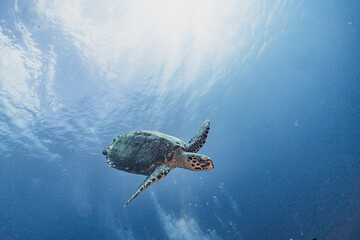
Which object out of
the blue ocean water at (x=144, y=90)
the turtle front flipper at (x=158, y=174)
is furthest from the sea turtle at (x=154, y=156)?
the blue ocean water at (x=144, y=90)

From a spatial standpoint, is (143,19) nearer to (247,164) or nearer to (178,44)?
(178,44)

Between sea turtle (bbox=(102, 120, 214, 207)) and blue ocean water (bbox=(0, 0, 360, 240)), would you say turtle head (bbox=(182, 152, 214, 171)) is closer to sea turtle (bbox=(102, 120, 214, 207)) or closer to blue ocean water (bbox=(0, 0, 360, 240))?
sea turtle (bbox=(102, 120, 214, 207))

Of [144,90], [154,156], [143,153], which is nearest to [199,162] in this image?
[154,156]

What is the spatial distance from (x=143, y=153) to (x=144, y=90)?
618 inches

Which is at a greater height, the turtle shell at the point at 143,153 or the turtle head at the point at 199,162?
the turtle head at the point at 199,162

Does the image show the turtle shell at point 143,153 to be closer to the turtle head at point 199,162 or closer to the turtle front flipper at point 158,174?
the turtle front flipper at point 158,174

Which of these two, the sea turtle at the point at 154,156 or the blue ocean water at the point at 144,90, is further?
the blue ocean water at the point at 144,90

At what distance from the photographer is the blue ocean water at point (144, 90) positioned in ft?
40.2

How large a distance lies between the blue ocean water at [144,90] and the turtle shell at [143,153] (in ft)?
36.9

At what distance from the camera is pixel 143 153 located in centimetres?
328

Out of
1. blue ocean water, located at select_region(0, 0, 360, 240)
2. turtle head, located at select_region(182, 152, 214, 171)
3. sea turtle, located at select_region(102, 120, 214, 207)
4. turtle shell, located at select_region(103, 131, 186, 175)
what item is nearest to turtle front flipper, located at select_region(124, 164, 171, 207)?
sea turtle, located at select_region(102, 120, 214, 207)

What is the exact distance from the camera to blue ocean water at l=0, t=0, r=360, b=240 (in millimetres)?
12250

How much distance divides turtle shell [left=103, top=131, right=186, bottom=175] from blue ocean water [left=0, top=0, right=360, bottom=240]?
36.9 feet

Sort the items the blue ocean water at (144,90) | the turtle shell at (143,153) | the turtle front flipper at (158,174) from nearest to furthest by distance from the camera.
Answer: the turtle front flipper at (158,174) → the turtle shell at (143,153) → the blue ocean water at (144,90)
